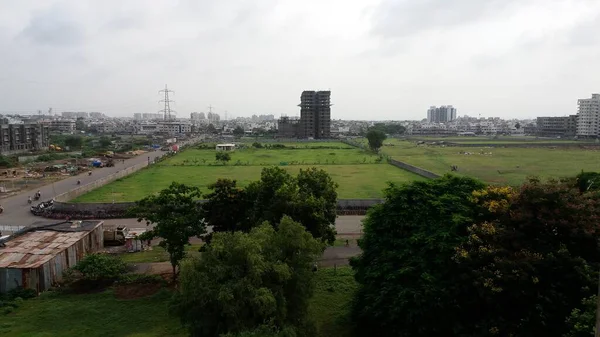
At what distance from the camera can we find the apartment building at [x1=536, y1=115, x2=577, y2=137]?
120m

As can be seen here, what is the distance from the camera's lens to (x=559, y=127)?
124 meters

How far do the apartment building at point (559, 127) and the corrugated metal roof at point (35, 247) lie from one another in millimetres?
129182

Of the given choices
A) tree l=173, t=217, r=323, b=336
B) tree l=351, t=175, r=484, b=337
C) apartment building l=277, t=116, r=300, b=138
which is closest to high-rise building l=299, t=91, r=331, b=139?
apartment building l=277, t=116, r=300, b=138

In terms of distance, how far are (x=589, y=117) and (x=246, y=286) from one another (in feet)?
416

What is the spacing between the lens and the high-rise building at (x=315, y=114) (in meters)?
117

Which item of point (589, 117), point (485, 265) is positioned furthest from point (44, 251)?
point (589, 117)

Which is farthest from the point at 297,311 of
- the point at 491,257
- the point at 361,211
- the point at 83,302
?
the point at 361,211

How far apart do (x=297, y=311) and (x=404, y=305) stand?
2664mm

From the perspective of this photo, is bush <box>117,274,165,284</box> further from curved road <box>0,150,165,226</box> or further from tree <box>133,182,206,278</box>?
curved road <box>0,150,165,226</box>

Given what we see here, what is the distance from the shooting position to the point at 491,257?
10406 millimetres

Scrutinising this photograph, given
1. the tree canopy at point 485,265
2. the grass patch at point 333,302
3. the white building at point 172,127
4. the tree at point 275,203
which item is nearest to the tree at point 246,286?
the grass patch at point 333,302

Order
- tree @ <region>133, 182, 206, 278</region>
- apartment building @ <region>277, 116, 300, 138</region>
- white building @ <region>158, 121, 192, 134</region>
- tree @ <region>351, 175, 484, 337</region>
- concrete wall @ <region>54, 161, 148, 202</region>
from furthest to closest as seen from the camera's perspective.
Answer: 1. white building @ <region>158, 121, 192, 134</region>
2. apartment building @ <region>277, 116, 300, 138</region>
3. concrete wall @ <region>54, 161, 148, 202</region>
4. tree @ <region>133, 182, 206, 278</region>
5. tree @ <region>351, 175, 484, 337</region>

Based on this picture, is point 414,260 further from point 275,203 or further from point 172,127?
point 172,127

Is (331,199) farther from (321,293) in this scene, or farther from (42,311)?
(42,311)
